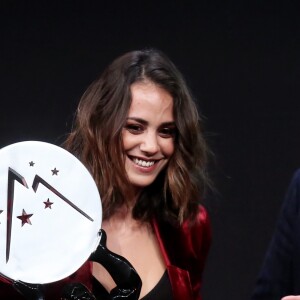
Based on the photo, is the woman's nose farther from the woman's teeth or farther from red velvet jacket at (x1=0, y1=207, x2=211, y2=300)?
red velvet jacket at (x1=0, y1=207, x2=211, y2=300)

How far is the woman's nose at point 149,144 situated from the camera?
1.26m

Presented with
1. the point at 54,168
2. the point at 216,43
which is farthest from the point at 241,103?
the point at 54,168

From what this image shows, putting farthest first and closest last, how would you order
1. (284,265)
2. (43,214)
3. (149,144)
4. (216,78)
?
(216,78)
(149,144)
(284,265)
(43,214)

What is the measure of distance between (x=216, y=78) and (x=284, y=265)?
917 millimetres

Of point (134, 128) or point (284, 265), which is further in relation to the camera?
point (134, 128)

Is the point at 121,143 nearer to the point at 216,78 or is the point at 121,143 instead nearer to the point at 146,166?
the point at 146,166

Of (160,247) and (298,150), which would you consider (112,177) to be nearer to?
(160,247)

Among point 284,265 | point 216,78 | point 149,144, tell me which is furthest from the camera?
point 216,78

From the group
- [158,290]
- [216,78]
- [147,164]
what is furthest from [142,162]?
[216,78]

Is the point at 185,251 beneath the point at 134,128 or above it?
beneath

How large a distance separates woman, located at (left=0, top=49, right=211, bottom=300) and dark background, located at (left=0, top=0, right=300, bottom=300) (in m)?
0.55

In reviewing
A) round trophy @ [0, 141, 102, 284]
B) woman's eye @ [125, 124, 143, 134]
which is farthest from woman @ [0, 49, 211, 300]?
round trophy @ [0, 141, 102, 284]

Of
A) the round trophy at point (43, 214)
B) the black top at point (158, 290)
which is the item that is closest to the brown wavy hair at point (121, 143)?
the black top at point (158, 290)

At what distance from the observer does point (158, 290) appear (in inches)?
50.9
